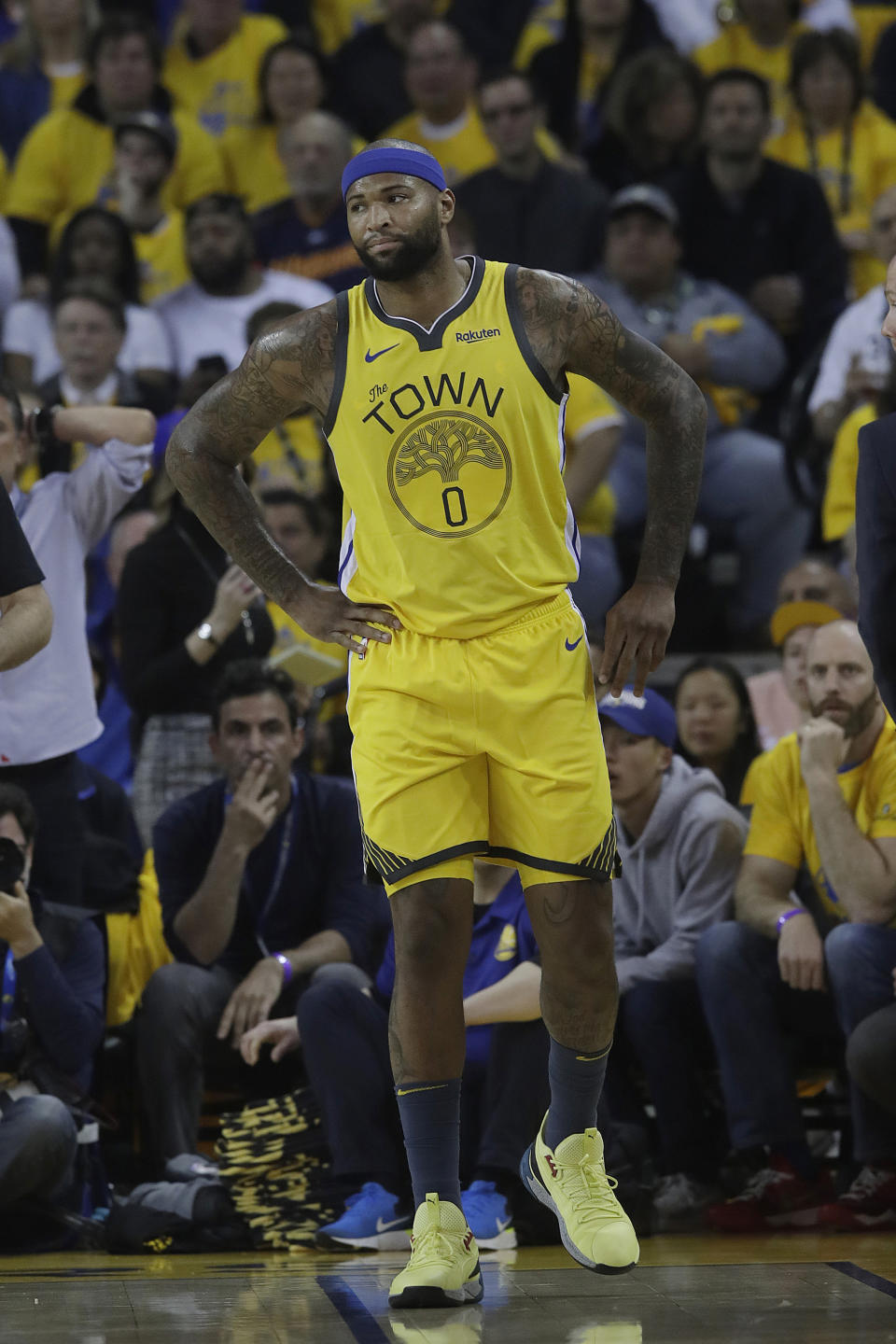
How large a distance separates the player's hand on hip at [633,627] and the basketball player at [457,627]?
5 centimetres

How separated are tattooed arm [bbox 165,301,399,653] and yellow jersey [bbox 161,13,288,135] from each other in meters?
6.25

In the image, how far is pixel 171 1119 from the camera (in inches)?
211

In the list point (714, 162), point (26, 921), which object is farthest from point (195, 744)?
point (714, 162)

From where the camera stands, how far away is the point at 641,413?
13.1ft

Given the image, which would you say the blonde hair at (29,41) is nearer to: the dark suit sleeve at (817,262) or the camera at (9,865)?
the dark suit sleeve at (817,262)

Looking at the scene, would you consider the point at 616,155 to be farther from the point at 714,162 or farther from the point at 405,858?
the point at 405,858

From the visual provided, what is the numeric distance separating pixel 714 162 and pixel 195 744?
14.2 ft

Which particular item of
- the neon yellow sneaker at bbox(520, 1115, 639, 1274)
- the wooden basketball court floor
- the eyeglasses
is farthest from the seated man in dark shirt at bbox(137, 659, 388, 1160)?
the eyeglasses

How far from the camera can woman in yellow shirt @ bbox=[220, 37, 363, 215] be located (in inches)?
375

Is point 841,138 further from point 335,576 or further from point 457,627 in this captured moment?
point 457,627

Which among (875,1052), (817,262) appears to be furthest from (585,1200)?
(817,262)

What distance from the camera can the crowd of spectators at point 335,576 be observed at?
5.27 m

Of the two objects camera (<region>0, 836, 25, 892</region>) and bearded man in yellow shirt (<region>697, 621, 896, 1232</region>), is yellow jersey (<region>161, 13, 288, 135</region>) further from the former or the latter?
camera (<region>0, 836, 25, 892</region>)

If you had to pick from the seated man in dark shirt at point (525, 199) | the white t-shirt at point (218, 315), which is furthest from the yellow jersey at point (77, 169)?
the seated man in dark shirt at point (525, 199)
